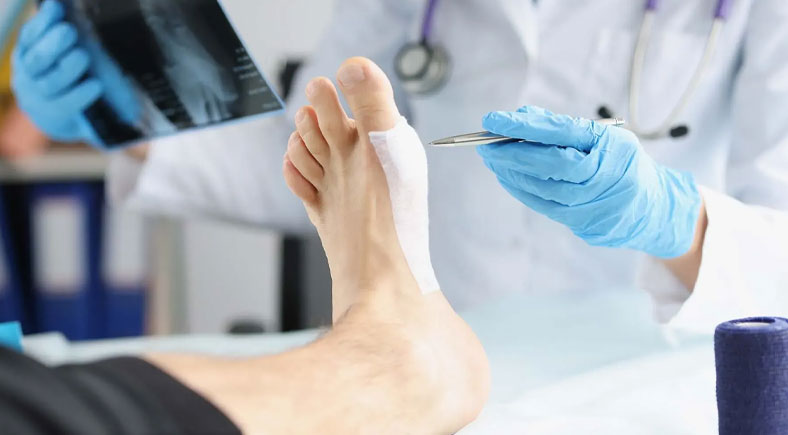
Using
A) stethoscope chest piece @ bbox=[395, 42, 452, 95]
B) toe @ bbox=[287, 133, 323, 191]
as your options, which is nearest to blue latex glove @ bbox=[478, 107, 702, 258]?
toe @ bbox=[287, 133, 323, 191]

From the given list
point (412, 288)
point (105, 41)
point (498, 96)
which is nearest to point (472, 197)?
point (498, 96)

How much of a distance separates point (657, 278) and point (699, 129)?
26 centimetres

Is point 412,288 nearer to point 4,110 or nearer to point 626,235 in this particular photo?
point 626,235

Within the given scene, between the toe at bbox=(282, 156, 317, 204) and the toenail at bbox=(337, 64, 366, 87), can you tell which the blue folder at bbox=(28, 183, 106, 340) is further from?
the toenail at bbox=(337, 64, 366, 87)

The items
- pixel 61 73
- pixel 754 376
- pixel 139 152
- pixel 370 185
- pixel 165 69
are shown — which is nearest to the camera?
pixel 754 376

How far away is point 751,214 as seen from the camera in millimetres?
836

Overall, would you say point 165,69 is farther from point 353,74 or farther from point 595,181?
point 595,181

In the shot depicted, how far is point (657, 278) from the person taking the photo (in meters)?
0.87

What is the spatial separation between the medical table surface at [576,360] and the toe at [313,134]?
197 mm

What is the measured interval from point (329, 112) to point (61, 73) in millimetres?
477

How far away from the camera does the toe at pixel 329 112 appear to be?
2.58ft

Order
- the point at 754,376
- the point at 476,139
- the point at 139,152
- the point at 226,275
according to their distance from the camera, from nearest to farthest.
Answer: the point at 754,376 < the point at 476,139 < the point at 139,152 < the point at 226,275

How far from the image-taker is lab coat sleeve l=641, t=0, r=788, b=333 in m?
0.82

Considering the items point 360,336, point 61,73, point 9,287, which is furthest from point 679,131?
point 9,287
